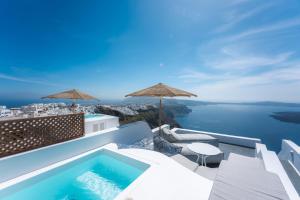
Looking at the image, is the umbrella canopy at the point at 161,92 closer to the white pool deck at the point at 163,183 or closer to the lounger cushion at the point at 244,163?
the white pool deck at the point at 163,183

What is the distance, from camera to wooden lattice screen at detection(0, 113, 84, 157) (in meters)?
3.09

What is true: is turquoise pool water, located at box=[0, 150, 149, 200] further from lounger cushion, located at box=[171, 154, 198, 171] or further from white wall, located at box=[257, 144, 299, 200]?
white wall, located at box=[257, 144, 299, 200]

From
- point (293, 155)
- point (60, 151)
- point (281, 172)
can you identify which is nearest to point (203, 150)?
point (281, 172)

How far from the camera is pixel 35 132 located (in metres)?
3.50

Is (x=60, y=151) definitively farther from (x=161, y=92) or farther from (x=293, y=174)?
(x=293, y=174)

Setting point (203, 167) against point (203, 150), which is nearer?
point (203, 167)

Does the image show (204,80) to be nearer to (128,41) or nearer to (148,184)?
(128,41)

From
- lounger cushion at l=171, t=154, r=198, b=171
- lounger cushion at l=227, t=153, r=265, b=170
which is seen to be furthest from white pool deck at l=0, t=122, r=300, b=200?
lounger cushion at l=227, t=153, r=265, b=170

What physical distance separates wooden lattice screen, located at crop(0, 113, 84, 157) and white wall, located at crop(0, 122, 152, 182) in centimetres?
26

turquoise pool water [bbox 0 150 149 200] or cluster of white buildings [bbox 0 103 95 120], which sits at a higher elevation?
cluster of white buildings [bbox 0 103 95 120]

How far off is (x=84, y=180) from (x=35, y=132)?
188 centimetres

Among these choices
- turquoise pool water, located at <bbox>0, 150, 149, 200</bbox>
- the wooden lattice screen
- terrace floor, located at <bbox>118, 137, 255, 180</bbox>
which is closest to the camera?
turquoise pool water, located at <bbox>0, 150, 149, 200</bbox>

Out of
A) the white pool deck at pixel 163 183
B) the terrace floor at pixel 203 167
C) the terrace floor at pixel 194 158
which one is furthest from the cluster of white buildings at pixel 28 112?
the terrace floor at pixel 203 167

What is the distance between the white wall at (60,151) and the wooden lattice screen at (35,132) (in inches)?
10.1
